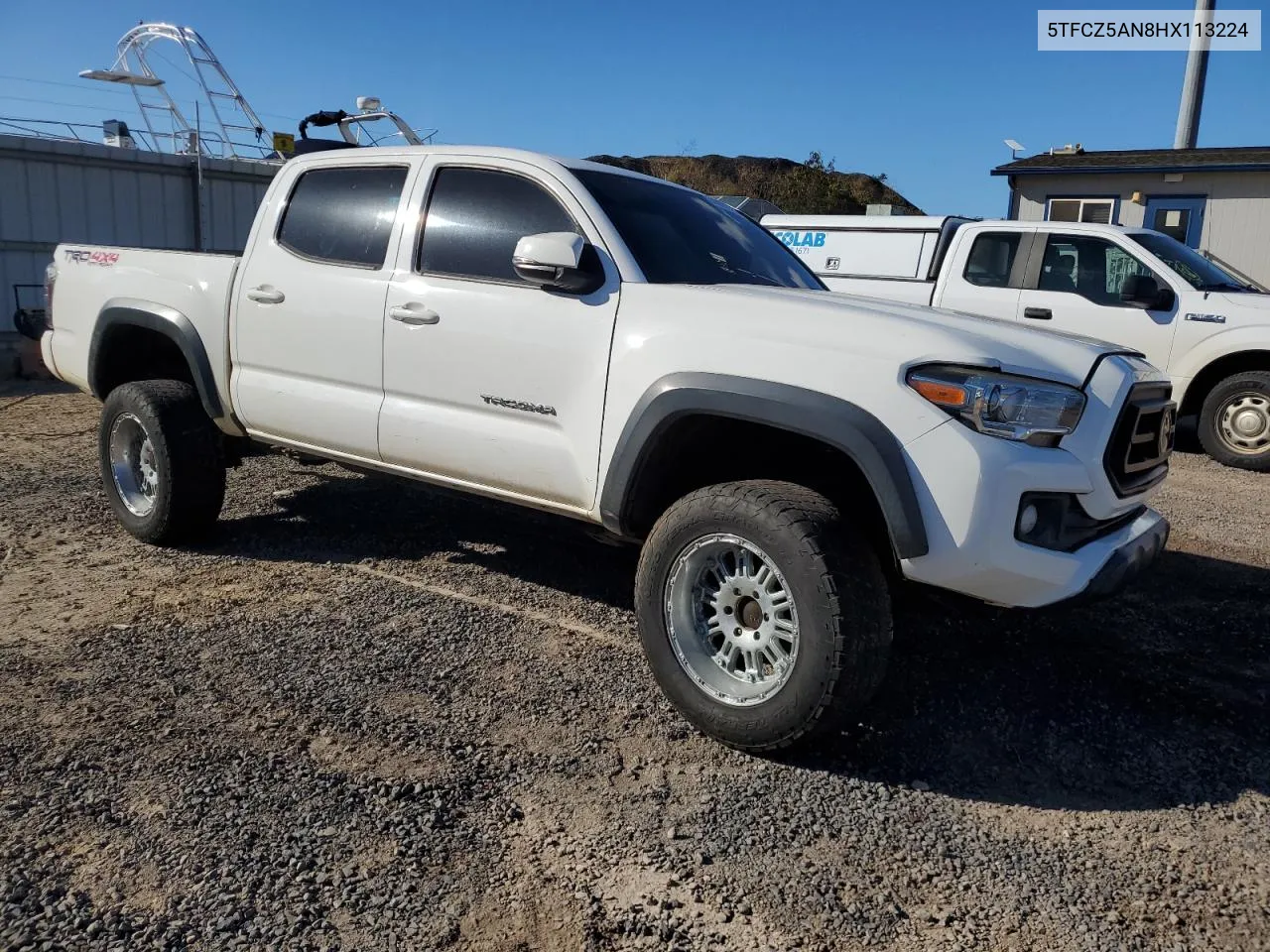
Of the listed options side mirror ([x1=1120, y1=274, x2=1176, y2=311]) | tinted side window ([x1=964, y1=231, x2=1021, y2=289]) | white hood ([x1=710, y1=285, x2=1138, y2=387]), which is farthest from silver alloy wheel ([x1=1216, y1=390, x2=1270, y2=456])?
white hood ([x1=710, y1=285, x2=1138, y2=387])

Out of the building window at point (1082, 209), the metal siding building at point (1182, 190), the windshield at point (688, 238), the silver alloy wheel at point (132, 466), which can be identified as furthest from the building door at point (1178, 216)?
the silver alloy wheel at point (132, 466)

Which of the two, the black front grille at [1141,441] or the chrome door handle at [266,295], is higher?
the chrome door handle at [266,295]

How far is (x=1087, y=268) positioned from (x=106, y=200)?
40.5 feet

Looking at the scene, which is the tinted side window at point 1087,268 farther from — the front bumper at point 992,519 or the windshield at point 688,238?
the front bumper at point 992,519

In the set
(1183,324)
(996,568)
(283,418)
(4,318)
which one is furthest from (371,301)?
(4,318)

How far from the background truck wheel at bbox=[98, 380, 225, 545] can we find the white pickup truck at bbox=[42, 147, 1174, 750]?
2 cm

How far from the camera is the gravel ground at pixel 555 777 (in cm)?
249

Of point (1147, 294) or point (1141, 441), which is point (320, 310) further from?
point (1147, 294)

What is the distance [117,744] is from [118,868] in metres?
0.71

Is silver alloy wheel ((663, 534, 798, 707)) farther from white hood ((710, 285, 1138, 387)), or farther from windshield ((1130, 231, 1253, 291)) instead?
windshield ((1130, 231, 1253, 291))

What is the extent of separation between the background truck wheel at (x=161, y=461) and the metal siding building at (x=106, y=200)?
7639mm

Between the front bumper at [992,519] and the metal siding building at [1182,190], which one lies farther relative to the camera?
the metal siding building at [1182,190]

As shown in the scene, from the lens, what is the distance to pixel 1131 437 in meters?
3.29

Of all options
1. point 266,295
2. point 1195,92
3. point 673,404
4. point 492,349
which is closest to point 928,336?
point 673,404
